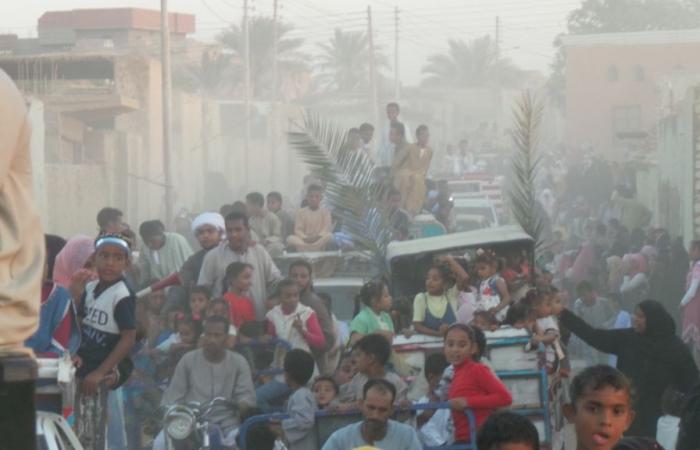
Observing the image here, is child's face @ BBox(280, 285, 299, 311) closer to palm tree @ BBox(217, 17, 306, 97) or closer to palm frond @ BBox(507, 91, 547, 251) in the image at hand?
palm frond @ BBox(507, 91, 547, 251)

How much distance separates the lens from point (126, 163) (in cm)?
3503

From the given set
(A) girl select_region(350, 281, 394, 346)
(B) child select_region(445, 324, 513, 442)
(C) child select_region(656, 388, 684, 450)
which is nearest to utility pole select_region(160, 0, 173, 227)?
(A) girl select_region(350, 281, 394, 346)

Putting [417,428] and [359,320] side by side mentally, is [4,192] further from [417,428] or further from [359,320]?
[359,320]

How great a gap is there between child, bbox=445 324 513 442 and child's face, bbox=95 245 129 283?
2.19 m

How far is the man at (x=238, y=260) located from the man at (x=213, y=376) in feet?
5.94

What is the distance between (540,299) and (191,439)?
3.19 m

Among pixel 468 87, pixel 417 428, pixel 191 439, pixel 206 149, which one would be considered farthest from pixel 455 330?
pixel 468 87

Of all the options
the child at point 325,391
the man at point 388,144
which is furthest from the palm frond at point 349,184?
the child at point 325,391

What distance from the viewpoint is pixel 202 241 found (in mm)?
12867

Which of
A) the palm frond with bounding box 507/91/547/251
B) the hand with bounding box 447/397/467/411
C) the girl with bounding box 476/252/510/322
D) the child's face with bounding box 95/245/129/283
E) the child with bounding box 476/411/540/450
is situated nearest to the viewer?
the child with bounding box 476/411/540/450

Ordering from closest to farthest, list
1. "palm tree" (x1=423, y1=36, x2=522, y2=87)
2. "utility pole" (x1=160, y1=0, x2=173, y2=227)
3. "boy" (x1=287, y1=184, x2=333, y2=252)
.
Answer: "boy" (x1=287, y1=184, x2=333, y2=252) < "utility pole" (x1=160, y1=0, x2=173, y2=227) < "palm tree" (x1=423, y1=36, x2=522, y2=87)

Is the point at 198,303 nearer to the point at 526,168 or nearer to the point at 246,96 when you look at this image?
the point at 526,168

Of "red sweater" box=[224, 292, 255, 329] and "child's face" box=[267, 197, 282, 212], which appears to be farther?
"child's face" box=[267, 197, 282, 212]

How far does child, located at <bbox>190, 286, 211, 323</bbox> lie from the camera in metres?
11.8
